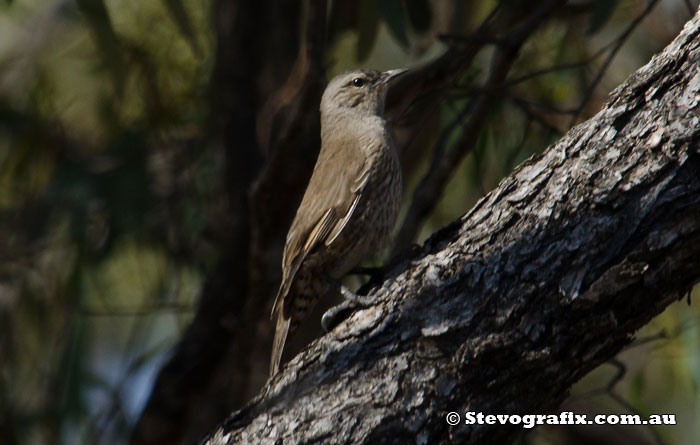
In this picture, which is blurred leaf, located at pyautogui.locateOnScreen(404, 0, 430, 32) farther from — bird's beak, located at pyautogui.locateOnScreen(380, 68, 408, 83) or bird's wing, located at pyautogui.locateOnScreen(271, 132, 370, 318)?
bird's wing, located at pyautogui.locateOnScreen(271, 132, 370, 318)

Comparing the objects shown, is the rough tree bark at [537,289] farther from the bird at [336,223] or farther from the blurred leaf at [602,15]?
the blurred leaf at [602,15]

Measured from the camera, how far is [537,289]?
1985mm

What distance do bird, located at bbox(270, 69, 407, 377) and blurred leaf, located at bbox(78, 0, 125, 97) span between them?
102 centimetres

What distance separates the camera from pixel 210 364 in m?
3.80

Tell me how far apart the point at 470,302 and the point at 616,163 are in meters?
0.46

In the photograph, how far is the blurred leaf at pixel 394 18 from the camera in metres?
3.23

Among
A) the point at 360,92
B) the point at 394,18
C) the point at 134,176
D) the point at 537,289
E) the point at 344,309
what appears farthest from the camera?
the point at 134,176

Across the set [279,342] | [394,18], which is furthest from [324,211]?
[394,18]

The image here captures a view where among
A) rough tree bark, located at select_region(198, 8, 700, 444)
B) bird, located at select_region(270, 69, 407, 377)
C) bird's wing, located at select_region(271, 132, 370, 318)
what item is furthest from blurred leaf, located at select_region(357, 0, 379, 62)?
rough tree bark, located at select_region(198, 8, 700, 444)

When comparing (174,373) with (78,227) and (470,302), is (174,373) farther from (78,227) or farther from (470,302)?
(470,302)

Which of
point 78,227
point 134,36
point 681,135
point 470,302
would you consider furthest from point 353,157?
point 134,36

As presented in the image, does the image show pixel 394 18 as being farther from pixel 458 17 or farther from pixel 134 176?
pixel 134 176

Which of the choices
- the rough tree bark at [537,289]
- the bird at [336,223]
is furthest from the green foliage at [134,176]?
the rough tree bark at [537,289]

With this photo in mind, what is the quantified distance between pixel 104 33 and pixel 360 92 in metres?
1.04
